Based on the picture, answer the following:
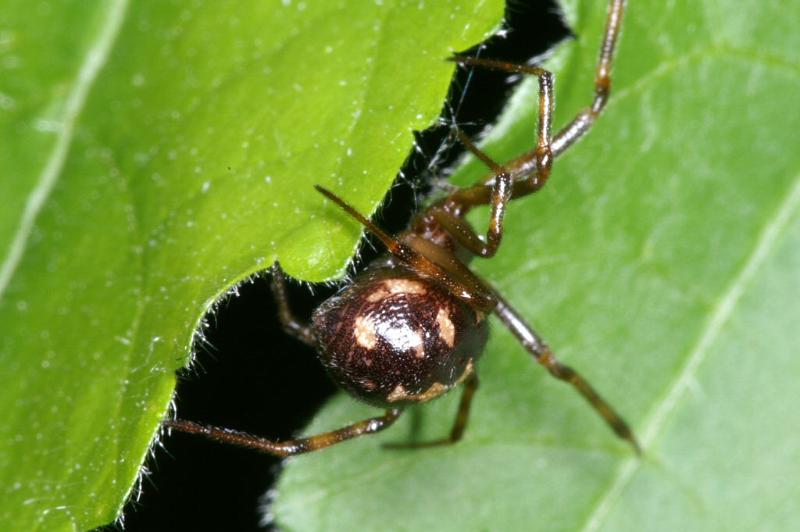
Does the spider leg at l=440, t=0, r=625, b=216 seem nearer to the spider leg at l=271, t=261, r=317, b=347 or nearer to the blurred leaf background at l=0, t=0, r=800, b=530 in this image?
the blurred leaf background at l=0, t=0, r=800, b=530

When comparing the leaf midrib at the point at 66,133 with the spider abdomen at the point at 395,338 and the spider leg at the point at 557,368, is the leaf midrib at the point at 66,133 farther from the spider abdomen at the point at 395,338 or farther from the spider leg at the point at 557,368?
the spider leg at the point at 557,368

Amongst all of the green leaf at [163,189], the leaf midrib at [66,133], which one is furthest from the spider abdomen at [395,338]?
the leaf midrib at [66,133]

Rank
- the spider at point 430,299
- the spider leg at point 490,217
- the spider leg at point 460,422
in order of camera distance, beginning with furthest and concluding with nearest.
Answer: the spider leg at point 460,422
the spider at point 430,299
the spider leg at point 490,217

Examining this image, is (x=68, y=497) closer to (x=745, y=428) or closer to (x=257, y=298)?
(x=257, y=298)

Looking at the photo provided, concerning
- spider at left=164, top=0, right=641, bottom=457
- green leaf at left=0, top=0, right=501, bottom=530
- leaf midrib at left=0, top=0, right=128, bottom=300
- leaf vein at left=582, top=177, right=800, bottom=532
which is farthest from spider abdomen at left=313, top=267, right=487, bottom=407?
leaf midrib at left=0, top=0, right=128, bottom=300

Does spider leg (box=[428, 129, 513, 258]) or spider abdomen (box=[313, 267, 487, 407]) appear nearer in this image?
spider leg (box=[428, 129, 513, 258])

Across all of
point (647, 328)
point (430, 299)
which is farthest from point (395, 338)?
point (647, 328)

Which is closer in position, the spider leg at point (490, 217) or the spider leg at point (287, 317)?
the spider leg at point (490, 217)
